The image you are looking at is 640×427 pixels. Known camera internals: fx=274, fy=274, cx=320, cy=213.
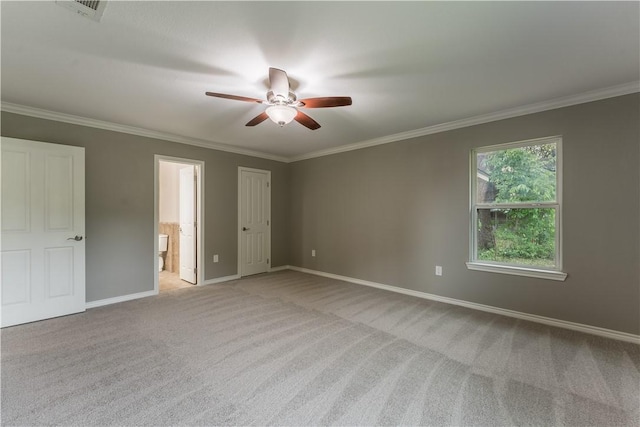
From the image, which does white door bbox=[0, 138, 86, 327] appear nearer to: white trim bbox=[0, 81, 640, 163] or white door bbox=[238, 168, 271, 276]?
white trim bbox=[0, 81, 640, 163]

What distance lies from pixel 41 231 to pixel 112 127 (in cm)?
150

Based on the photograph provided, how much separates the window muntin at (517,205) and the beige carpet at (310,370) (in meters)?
0.74

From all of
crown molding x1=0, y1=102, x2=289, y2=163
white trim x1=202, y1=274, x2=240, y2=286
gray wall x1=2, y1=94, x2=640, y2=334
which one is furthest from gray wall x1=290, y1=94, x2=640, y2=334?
crown molding x1=0, y1=102, x2=289, y2=163

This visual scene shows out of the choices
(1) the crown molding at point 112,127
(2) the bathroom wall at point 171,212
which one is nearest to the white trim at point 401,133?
(1) the crown molding at point 112,127

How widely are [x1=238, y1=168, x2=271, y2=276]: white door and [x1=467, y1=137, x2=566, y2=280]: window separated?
11.9 ft

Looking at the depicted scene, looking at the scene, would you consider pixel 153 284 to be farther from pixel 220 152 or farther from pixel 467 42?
pixel 467 42

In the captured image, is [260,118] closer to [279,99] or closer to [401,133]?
[279,99]

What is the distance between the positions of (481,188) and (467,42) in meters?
2.06

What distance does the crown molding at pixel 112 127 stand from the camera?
3043 mm

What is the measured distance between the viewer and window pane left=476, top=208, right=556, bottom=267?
3.03 m

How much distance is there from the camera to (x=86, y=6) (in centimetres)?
158

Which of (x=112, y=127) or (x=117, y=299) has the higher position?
(x=112, y=127)

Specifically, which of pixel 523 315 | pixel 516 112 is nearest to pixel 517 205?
pixel 516 112

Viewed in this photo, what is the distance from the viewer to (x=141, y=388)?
1883mm
